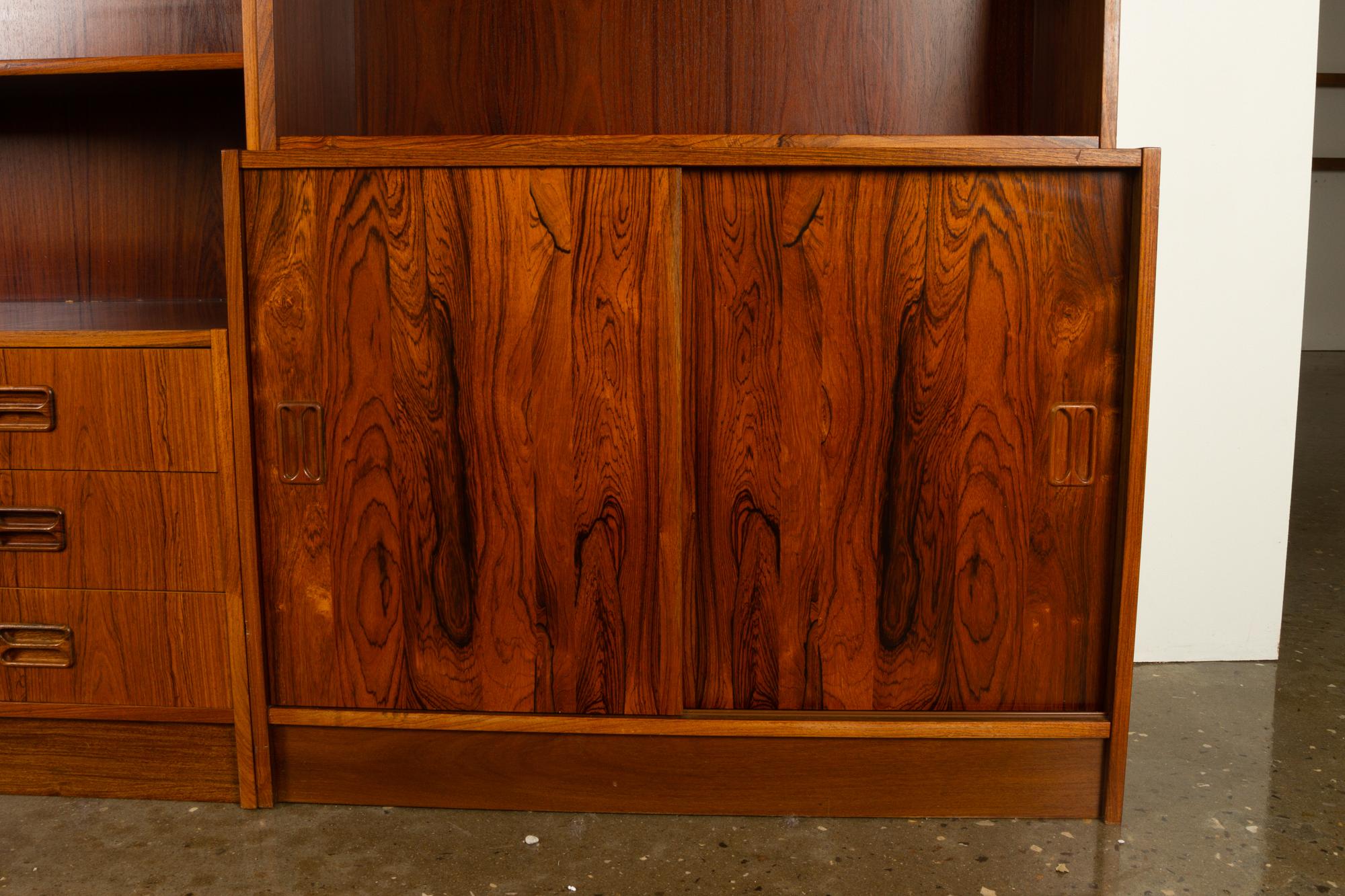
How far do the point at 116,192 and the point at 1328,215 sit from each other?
7821 millimetres

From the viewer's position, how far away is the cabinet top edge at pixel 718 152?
1.52 metres

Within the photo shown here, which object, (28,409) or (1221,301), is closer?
(28,409)

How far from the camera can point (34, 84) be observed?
1.88m

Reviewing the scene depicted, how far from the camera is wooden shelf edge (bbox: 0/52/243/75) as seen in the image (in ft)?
5.41

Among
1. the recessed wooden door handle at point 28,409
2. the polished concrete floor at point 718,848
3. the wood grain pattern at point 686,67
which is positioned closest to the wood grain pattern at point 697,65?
the wood grain pattern at point 686,67

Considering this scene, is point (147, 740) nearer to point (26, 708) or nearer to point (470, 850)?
point (26, 708)

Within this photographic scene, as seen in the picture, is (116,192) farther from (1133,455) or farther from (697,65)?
(1133,455)

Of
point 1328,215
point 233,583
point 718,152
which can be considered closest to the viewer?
point 718,152

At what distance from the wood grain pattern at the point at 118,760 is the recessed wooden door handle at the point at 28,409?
18.9 inches

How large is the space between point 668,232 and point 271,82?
627 mm

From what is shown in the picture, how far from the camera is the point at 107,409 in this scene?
1.62 metres

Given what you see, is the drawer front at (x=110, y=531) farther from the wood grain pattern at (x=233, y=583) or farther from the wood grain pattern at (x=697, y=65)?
the wood grain pattern at (x=697, y=65)

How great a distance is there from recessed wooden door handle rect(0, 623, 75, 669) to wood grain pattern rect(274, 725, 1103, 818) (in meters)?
0.36

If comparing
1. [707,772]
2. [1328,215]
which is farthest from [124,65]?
[1328,215]
